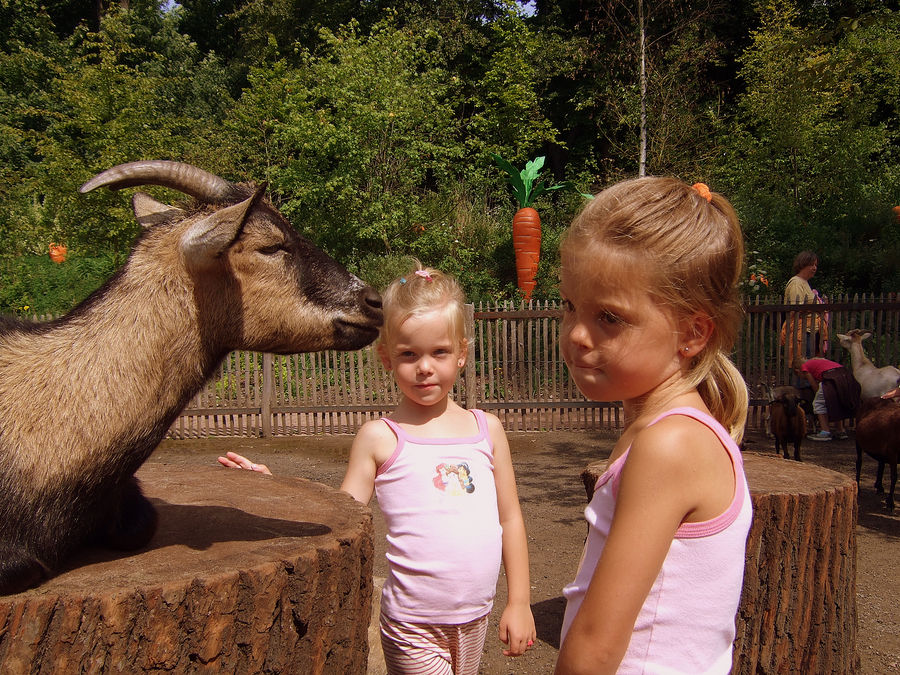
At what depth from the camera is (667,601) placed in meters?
1.29

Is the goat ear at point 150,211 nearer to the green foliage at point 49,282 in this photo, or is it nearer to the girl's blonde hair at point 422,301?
the girl's blonde hair at point 422,301

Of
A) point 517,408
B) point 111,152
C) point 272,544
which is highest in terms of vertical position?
point 111,152

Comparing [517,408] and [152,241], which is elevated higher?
[152,241]

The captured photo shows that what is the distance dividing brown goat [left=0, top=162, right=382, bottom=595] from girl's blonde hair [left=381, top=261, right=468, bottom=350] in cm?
7

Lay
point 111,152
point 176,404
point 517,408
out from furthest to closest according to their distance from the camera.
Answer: point 111,152
point 517,408
point 176,404

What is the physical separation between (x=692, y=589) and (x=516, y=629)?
3.08 feet

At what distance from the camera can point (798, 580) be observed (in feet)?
10.0

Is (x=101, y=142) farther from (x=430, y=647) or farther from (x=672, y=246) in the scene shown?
(x=672, y=246)

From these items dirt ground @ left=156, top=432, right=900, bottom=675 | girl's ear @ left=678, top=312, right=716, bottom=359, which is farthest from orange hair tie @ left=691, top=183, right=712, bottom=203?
dirt ground @ left=156, top=432, right=900, bottom=675

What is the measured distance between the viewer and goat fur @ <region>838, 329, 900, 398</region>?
23.5 ft

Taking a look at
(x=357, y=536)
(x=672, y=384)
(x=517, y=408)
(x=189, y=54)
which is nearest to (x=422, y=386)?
(x=357, y=536)

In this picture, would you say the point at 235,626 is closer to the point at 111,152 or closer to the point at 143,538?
the point at 143,538

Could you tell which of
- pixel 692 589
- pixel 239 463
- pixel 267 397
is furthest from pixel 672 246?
pixel 267 397

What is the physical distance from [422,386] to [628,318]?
111 centimetres
